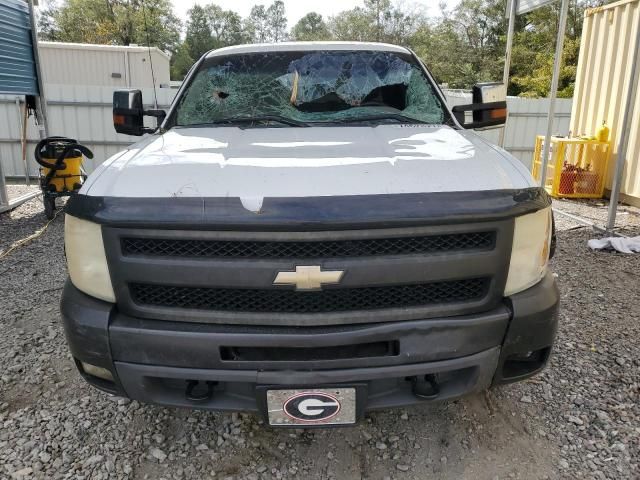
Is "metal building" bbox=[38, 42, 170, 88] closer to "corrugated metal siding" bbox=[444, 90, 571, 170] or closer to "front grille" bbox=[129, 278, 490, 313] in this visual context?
"corrugated metal siding" bbox=[444, 90, 571, 170]

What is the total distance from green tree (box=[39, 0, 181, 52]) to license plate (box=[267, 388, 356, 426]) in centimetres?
3855

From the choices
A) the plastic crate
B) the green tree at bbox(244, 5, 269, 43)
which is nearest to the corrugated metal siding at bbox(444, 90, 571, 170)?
the plastic crate

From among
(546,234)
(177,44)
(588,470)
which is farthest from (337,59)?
(177,44)

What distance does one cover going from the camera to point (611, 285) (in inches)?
177

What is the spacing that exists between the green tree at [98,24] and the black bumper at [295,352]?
38.3m

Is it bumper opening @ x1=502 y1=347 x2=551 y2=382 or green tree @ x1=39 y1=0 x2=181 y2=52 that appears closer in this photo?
bumper opening @ x1=502 y1=347 x2=551 y2=382

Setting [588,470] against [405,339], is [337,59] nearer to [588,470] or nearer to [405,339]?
[405,339]

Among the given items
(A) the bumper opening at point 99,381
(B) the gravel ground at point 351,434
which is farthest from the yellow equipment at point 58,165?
(A) the bumper opening at point 99,381

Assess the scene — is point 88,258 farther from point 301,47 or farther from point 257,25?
point 257,25

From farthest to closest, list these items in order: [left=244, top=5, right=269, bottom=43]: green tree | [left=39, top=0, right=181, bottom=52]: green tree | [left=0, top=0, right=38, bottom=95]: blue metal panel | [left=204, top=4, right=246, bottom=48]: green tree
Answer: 1. [left=244, top=5, right=269, bottom=43]: green tree
2. [left=204, top=4, right=246, bottom=48]: green tree
3. [left=39, top=0, right=181, bottom=52]: green tree
4. [left=0, top=0, right=38, bottom=95]: blue metal panel

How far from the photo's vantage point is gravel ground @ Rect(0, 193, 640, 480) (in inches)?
90.1

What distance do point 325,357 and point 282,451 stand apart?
780 millimetres

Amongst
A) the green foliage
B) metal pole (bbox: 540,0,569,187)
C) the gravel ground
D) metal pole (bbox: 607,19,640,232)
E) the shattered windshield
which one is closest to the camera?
the gravel ground

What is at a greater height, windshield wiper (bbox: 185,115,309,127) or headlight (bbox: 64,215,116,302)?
windshield wiper (bbox: 185,115,309,127)
